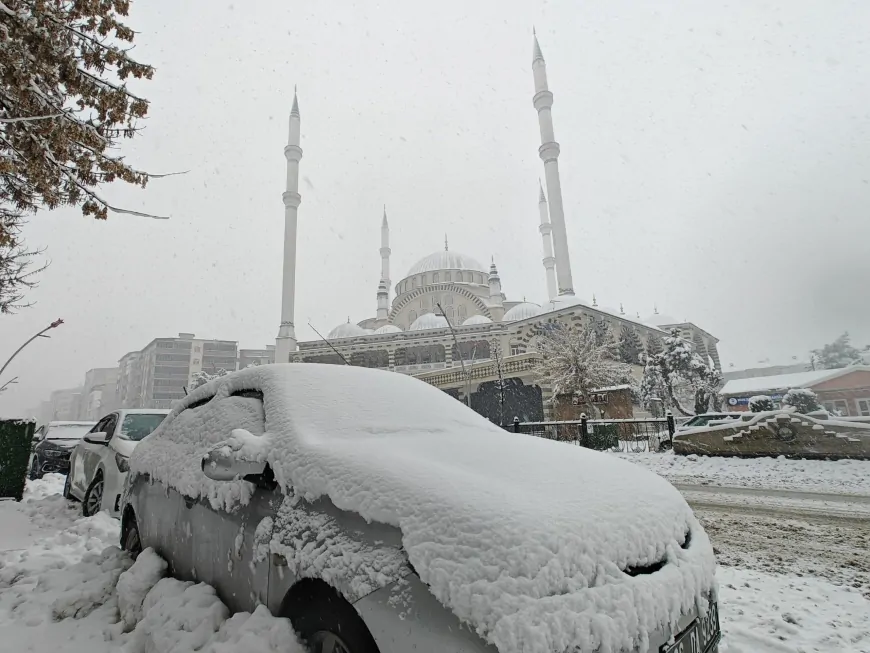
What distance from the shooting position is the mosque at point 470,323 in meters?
33.2

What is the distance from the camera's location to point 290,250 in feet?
148

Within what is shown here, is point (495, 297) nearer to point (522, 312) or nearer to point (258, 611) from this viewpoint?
point (522, 312)

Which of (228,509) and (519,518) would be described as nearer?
(519,518)

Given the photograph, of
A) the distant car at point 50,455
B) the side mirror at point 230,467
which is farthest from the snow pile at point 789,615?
the distant car at point 50,455

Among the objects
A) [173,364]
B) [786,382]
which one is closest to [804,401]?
[786,382]

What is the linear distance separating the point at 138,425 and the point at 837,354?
259 feet

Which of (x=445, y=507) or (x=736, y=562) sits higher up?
(x=445, y=507)

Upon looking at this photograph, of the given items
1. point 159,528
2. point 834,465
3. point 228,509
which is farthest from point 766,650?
point 834,465

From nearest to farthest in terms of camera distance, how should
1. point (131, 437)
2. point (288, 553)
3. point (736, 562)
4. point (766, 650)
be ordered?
point (288, 553) → point (766, 650) → point (736, 562) → point (131, 437)

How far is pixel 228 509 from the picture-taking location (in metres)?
2.41

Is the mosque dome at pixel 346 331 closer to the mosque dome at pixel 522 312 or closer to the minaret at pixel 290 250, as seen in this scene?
the minaret at pixel 290 250

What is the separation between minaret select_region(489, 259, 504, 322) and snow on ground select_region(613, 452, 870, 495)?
43373 millimetres

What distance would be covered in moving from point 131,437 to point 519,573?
695cm

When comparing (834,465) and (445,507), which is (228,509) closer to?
(445,507)
